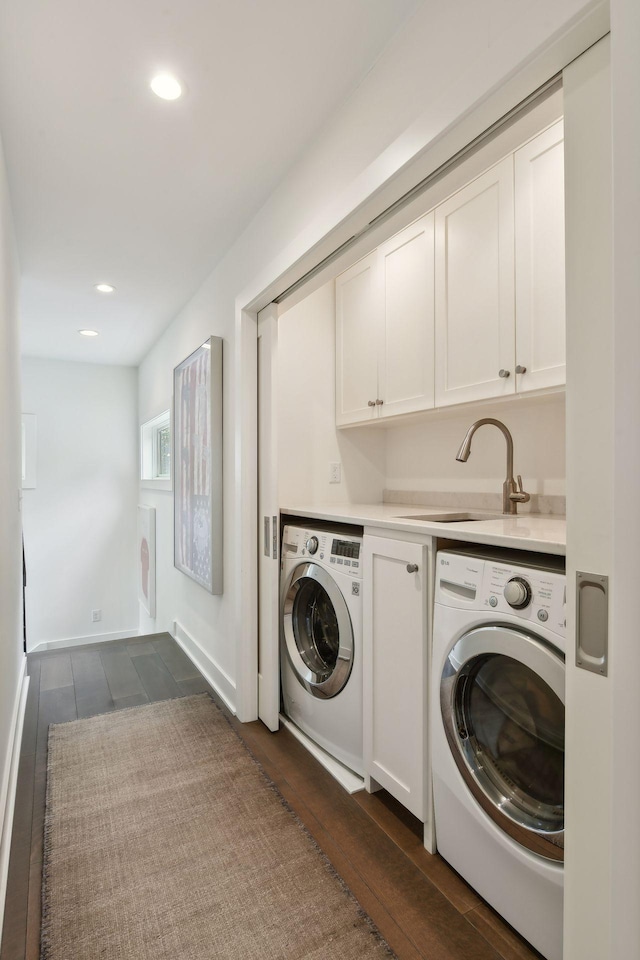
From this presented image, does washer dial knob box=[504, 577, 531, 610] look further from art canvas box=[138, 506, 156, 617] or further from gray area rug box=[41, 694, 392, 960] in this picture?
art canvas box=[138, 506, 156, 617]

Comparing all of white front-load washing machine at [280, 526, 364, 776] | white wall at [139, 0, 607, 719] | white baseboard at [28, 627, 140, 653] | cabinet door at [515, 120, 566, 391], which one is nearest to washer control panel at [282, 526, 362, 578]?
white front-load washing machine at [280, 526, 364, 776]

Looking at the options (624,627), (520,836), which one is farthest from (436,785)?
(624,627)

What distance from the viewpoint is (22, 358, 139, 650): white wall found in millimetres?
5098

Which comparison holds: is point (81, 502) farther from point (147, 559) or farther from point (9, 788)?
point (9, 788)

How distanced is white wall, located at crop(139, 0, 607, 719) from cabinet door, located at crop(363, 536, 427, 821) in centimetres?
85

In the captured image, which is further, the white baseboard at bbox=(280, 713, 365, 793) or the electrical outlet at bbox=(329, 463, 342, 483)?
the electrical outlet at bbox=(329, 463, 342, 483)

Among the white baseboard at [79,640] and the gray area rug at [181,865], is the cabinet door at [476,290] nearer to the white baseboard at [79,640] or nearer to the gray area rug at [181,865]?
the gray area rug at [181,865]

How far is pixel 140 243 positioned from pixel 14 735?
2434 mm

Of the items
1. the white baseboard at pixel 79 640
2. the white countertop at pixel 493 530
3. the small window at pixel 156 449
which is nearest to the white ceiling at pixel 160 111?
the white countertop at pixel 493 530

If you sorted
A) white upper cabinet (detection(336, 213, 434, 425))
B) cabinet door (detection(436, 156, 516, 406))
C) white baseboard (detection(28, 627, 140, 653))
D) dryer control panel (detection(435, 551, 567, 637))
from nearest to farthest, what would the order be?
1. dryer control panel (detection(435, 551, 567, 637))
2. cabinet door (detection(436, 156, 516, 406))
3. white upper cabinet (detection(336, 213, 434, 425))
4. white baseboard (detection(28, 627, 140, 653))

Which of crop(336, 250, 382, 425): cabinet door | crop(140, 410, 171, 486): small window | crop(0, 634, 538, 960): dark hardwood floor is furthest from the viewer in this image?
crop(140, 410, 171, 486): small window

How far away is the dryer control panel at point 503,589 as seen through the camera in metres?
1.15

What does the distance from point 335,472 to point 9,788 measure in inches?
76.9

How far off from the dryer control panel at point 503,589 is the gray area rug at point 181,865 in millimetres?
887
